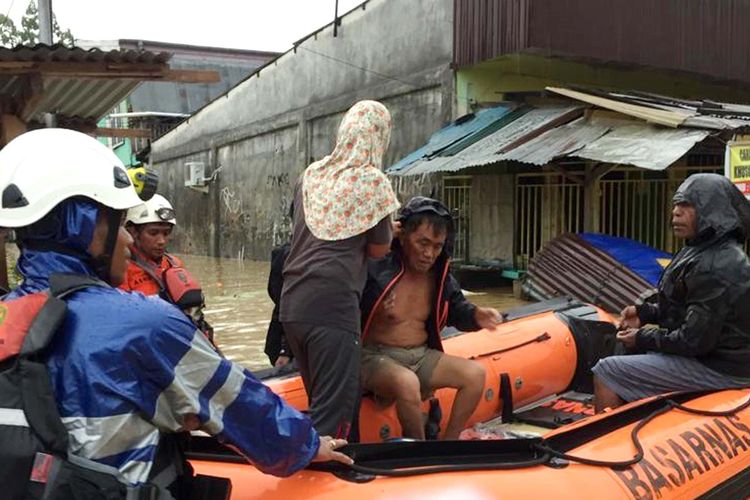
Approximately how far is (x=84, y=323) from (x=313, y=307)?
4.00ft

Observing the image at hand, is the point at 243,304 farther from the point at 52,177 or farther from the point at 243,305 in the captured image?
the point at 52,177

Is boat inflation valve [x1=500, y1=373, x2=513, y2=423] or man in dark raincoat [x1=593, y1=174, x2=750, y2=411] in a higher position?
man in dark raincoat [x1=593, y1=174, x2=750, y2=411]

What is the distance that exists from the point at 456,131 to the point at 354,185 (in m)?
8.69

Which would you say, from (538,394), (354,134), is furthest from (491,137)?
(354,134)

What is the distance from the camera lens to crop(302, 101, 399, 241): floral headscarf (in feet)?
8.42

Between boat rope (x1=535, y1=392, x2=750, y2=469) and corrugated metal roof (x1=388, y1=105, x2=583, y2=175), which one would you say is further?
corrugated metal roof (x1=388, y1=105, x2=583, y2=175)

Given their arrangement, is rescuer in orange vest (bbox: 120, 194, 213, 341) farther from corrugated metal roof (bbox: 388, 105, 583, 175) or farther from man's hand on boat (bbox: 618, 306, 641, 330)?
corrugated metal roof (bbox: 388, 105, 583, 175)

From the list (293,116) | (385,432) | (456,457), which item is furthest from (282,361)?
(293,116)

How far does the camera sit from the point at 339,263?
257 centimetres

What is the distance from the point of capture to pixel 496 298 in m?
10.3

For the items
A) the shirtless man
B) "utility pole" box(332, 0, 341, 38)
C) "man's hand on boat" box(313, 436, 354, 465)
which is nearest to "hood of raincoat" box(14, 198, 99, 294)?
"man's hand on boat" box(313, 436, 354, 465)

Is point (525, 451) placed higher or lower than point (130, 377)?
lower

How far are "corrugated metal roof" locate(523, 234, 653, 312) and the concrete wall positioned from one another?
11.3 ft

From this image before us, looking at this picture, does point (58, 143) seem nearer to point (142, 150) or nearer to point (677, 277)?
point (677, 277)
